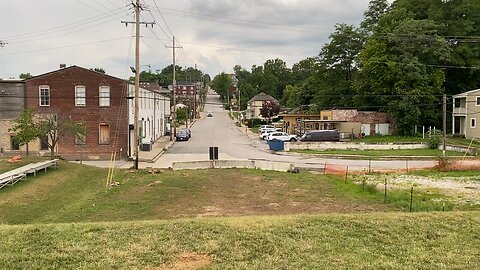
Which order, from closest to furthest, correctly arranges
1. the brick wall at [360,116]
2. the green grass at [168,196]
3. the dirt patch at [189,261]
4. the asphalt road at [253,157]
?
the dirt patch at [189,261] → the green grass at [168,196] → the asphalt road at [253,157] → the brick wall at [360,116]

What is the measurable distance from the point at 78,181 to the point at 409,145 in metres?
33.0

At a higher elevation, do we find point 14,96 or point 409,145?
point 14,96

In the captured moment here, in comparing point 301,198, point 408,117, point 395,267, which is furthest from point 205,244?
point 408,117

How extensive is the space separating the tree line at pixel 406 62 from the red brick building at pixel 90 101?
111 feet

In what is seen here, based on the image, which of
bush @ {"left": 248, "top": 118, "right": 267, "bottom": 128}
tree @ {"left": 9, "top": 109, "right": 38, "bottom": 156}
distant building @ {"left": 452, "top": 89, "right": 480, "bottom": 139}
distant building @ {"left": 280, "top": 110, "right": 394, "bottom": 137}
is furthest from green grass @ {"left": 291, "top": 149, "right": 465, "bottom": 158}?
bush @ {"left": 248, "top": 118, "right": 267, "bottom": 128}

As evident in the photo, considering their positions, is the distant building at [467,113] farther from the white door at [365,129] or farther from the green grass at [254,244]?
the green grass at [254,244]

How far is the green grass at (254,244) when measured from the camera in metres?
8.59

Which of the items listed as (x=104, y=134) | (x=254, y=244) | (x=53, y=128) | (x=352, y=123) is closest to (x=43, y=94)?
(x=104, y=134)

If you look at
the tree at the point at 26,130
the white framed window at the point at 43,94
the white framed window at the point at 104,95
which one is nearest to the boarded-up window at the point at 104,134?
the white framed window at the point at 104,95

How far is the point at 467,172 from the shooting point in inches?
1167

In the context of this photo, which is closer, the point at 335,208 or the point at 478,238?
the point at 478,238

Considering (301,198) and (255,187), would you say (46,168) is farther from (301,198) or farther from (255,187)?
(301,198)

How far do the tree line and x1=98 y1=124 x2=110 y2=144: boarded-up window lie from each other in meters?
34.5

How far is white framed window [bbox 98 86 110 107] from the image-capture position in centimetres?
3984
